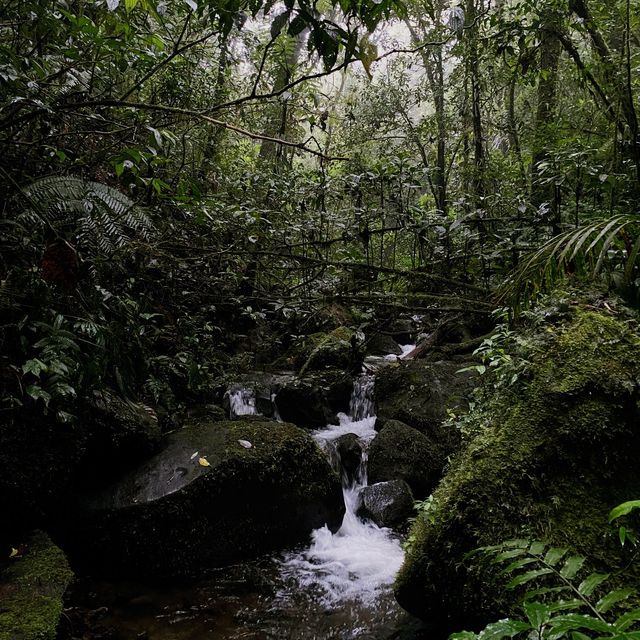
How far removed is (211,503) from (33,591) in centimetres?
153

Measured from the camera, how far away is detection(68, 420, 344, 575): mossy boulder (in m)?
3.80

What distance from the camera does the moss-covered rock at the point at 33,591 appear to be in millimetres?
2416

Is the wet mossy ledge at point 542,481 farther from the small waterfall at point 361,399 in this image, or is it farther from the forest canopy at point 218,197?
the small waterfall at point 361,399

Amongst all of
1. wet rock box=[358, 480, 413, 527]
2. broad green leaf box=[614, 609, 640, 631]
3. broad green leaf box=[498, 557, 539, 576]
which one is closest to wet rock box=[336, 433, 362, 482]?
wet rock box=[358, 480, 413, 527]

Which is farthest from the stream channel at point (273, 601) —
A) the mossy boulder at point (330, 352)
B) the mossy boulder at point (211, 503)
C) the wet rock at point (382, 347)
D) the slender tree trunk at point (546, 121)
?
the wet rock at point (382, 347)

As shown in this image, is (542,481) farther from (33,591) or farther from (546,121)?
(546,121)

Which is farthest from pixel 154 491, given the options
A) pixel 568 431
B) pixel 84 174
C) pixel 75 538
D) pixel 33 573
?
pixel 568 431

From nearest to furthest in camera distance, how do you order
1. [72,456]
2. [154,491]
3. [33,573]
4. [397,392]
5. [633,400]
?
[633,400] → [33,573] → [72,456] → [154,491] → [397,392]

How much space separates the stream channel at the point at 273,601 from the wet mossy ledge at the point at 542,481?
0.99 meters

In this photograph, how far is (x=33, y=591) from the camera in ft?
8.84

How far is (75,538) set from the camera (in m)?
3.80

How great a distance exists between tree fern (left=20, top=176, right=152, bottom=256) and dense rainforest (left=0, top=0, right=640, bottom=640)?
2cm

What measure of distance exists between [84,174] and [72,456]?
235 centimetres

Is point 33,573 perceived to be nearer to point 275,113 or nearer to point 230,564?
point 230,564
